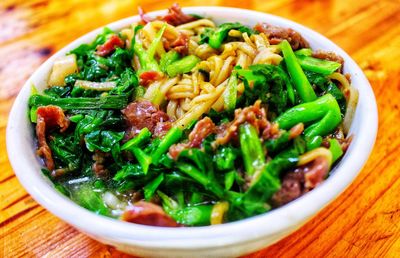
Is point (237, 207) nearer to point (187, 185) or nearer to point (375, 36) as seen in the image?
point (187, 185)

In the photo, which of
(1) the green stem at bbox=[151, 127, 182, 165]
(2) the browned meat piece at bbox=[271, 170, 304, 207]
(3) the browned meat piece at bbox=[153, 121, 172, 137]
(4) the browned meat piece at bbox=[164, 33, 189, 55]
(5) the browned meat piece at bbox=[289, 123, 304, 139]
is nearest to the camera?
(2) the browned meat piece at bbox=[271, 170, 304, 207]

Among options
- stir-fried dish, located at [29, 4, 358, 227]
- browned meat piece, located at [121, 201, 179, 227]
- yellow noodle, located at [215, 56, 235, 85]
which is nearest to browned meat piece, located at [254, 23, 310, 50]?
stir-fried dish, located at [29, 4, 358, 227]

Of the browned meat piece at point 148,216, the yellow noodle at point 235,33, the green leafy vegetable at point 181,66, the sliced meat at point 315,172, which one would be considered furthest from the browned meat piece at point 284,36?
the browned meat piece at point 148,216

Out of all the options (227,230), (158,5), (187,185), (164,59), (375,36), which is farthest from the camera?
(158,5)

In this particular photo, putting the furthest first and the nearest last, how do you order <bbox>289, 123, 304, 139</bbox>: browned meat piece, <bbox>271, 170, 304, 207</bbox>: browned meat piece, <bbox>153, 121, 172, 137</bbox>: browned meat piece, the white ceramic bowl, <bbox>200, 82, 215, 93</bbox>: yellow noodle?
<bbox>200, 82, 215, 93</bbox>: yellow noodle
<bbox>153, 121, 172, 137</bbox>: browned meat piece
<bbox>289, 123, 304, 139</bbox>: browned meat piece
<bbox>271, 170, 304, 207</bbox>: browned meat piece
the white ceramic bowl

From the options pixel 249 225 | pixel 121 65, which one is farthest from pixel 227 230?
pixel 121 65

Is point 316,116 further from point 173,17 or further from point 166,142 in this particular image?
point 173,17

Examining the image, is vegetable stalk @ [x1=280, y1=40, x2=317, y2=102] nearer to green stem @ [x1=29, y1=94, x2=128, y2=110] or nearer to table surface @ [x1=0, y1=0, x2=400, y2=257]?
table surface @ [x1=0, y1=0, x2=400, y2=257]

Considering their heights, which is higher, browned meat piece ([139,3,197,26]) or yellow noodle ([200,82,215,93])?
browned meat piece ([139,3,197,26])

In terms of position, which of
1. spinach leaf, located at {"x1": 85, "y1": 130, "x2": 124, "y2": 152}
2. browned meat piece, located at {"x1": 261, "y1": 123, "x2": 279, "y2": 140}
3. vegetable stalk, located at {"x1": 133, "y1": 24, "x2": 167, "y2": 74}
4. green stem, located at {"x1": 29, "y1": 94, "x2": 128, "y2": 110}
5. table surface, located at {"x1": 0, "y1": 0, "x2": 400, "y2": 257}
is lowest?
table surface, located at {"x1": 0, "y1": 0, "x2": 400, "y2": 257}
